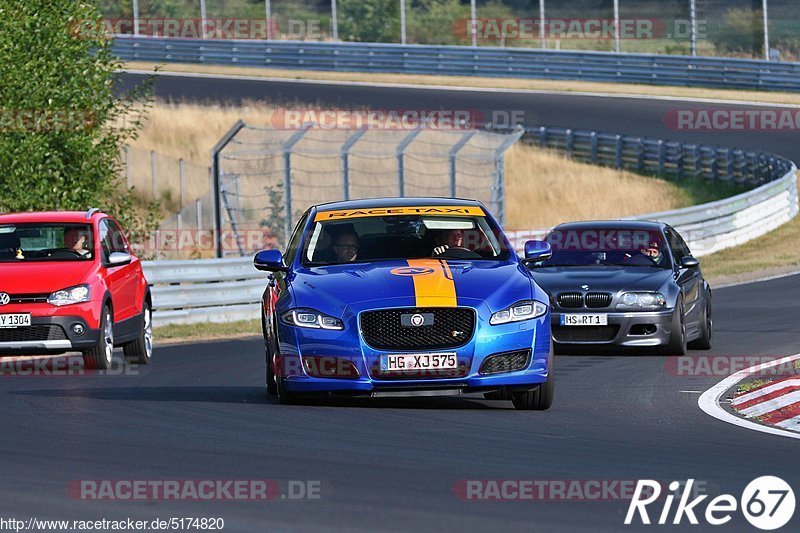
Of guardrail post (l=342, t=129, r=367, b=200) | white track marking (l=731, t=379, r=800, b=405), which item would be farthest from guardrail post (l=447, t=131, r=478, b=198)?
white track marking (l=731, t=379, r=800, b=405)

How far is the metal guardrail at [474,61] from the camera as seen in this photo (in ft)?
159

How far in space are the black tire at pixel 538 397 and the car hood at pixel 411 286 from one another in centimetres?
65

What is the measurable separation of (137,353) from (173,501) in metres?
9.33

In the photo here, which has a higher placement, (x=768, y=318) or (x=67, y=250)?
(x=67, y=250)

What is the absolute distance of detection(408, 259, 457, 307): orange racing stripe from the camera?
11172 millimetres

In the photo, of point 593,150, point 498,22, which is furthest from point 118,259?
point 498,22

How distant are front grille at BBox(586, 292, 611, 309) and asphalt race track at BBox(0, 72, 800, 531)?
0.88m

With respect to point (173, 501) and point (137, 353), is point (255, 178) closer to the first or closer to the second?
point (137, 353)

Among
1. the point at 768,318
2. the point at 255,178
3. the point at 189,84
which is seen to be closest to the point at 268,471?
the point at 768,318

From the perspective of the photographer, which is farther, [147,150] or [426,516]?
[147,150]

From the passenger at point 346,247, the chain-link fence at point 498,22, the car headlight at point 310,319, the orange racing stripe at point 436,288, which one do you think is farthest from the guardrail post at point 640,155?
the car headlight at point 310,319

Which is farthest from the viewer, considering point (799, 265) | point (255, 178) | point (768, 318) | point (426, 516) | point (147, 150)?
point (147, 150)

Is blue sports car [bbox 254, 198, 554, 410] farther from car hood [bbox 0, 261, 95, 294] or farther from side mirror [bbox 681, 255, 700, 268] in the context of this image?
side mirror [bbox 681, 255, 700, 268]

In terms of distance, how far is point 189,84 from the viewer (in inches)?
2009
